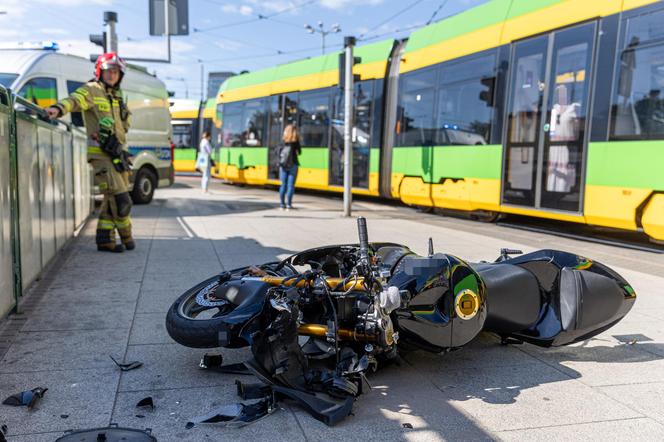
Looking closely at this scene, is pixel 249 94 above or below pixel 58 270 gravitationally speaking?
above

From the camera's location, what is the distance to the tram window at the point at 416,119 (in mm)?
12000

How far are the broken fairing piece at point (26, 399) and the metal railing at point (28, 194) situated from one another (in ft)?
3.81

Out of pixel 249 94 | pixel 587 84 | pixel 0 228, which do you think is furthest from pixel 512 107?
pixel 249 94

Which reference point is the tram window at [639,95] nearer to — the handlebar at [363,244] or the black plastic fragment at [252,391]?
the handlebar at [363,244]

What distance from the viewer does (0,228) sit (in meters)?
3.75

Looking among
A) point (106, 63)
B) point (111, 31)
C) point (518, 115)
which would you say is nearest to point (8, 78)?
point (111, 31)

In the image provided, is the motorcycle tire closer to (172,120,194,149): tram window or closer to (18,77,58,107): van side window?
(18,77,58,107): van side window

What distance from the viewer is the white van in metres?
10.7

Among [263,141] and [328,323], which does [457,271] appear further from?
[263,141]

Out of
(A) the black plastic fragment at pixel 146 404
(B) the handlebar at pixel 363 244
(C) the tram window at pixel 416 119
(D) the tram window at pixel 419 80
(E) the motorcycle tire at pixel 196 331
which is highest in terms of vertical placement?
(D) the tram window at pixel 419 80

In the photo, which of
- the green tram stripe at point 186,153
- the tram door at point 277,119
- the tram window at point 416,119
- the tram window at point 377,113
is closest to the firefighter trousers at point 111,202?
the tram window at point 416,119

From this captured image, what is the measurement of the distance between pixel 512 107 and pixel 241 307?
25.5ft

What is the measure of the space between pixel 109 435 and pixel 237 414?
1.81 ft

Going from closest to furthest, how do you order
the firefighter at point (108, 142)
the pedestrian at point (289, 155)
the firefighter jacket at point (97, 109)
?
1. the firefighter jacket at point (97, 109)
2. the firefighter at point (108, 142)
3. the pedestrian at point (289, 155)
